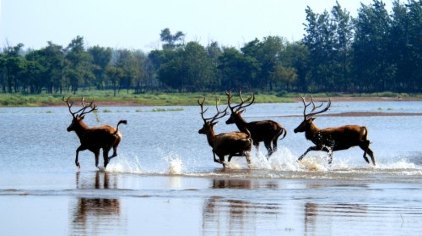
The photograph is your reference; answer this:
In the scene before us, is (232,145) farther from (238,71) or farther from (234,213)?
(238,71)

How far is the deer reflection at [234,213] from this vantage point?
1518cm

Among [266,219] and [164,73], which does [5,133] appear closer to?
A: [266,219]

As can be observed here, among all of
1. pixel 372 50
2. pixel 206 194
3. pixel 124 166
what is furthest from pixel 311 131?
pixel 372 50

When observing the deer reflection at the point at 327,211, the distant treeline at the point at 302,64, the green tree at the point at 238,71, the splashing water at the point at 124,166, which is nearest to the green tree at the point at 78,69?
the distant treeline at the point at 302,64

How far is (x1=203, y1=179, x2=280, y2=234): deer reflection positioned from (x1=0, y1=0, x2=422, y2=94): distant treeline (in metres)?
96.6

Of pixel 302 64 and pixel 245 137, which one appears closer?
pixel 245 137

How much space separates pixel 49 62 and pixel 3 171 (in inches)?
3834

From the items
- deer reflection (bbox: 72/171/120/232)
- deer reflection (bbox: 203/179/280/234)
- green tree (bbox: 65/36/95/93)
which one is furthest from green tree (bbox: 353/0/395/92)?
deer reflection (bbox: 203/179/280/234)

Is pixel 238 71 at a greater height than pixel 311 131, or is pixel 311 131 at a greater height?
pixel 238 71

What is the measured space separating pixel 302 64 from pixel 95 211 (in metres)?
106

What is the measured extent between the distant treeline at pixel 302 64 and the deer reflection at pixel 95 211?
95.1 m

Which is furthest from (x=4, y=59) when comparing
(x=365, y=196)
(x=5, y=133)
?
(x=365, y=196)

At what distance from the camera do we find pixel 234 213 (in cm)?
1653

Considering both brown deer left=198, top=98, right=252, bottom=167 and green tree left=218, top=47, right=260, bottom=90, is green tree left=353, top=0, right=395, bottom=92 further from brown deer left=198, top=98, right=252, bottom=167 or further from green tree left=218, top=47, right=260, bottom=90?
brown deer left=198, top=98, right=252, bottom=167
